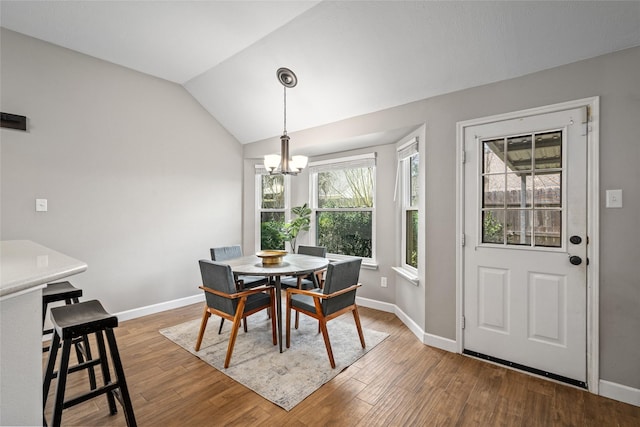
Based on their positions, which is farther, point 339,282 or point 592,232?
point 339,282

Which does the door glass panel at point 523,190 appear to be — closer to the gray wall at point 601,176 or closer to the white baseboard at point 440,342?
the gray wall at point 601,176

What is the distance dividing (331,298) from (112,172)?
290 cm

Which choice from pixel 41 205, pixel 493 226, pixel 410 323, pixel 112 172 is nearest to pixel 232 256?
pixel 112 172

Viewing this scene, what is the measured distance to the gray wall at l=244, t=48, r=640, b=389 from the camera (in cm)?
195

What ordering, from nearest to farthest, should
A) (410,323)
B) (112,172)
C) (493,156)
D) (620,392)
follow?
(620,392) < (493,156) < (410,323) < (112,172)

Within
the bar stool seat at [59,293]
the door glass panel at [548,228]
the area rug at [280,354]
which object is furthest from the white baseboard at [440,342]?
the bar stool seat at [59,293]

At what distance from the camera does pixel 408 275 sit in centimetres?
323

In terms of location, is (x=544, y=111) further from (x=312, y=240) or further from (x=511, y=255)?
(x=312, y=240)

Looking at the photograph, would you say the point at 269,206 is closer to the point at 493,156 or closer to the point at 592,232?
the point at 493,156

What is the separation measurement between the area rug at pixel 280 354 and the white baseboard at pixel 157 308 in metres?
0.63

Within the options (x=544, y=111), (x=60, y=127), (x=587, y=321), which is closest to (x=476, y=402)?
(x=587, y=321)

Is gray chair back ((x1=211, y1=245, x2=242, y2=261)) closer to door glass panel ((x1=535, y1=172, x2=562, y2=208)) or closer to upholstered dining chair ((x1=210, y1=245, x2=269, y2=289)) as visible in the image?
upholstered dining chair ((x1=210, y1=245, x2=269, y2=289))

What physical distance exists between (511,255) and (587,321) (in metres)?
0.63

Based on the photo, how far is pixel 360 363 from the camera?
8.08ft
